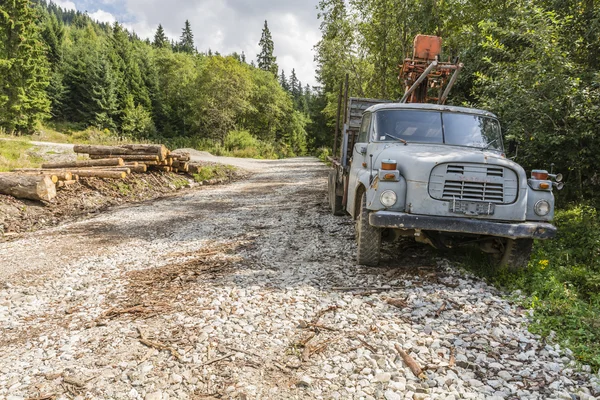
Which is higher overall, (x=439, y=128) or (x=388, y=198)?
(x=439, y=128)

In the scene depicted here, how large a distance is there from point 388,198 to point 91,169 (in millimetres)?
10585

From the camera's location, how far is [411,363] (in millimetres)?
3018

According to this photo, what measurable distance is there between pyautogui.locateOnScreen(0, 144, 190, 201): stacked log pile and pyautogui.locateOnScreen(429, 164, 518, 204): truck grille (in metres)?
9.39

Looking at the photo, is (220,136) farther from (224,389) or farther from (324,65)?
(224,389)

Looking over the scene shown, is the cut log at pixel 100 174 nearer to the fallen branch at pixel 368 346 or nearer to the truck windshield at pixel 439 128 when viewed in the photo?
the truck windshield at pixel 439 128

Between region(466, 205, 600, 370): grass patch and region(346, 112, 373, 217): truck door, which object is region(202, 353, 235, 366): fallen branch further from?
region(346, 112, 373, 217): truck door

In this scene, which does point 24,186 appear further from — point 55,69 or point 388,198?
point 55,69

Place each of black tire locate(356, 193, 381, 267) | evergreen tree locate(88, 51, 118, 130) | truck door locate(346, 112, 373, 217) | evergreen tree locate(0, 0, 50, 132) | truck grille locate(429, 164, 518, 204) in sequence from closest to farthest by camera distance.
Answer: truck grille locate(429, 164, 518, 204)
black tire locate(356, 193, 381, 267)
truck door locate(346, 112, 373, 217)
evergreen tree locate(0, 0, 50, 132)
evergreen tree locate(88, 51, 118, 130)

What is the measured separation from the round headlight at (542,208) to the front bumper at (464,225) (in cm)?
20

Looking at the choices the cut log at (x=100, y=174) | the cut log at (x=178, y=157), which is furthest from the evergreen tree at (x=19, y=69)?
the cut log at (x=100, y=174)

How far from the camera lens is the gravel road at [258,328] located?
277cm

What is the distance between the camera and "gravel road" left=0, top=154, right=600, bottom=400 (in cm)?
277

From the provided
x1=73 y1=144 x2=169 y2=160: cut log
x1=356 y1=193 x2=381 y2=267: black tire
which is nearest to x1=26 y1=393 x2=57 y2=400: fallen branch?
x1=356 y1=193 x2=381 y2=267: black tire

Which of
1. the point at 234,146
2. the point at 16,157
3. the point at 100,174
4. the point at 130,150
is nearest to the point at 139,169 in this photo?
the point at 130,150
